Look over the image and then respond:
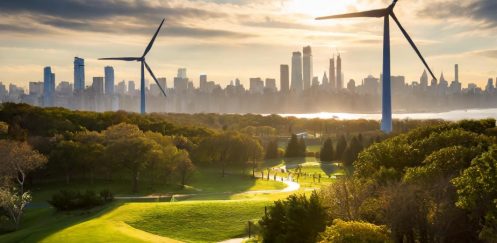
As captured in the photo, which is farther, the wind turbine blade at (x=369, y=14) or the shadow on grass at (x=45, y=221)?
the wind turbine blade at (x=369, y=14)

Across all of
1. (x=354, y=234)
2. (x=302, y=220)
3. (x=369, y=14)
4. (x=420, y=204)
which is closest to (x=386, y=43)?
(x=369, y=14)

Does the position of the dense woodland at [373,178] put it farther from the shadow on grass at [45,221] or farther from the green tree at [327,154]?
the green tree at [327,154]

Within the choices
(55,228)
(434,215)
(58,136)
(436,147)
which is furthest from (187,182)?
(434,215)

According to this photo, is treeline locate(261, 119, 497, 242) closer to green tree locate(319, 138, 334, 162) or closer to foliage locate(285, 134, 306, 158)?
green tree locate(319, 138, 334, 162)

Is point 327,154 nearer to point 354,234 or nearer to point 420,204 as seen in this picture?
point 420,204

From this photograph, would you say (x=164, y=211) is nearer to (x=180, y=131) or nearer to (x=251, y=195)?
(x=251, y=195)

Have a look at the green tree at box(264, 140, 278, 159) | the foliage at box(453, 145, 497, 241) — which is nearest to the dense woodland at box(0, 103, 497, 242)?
the foliage at box(453, 145, 497, 241)

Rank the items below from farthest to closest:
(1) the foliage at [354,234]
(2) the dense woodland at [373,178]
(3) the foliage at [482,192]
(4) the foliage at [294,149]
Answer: (4) the foliage at [294,149] < (2) the dense woodland at [373,178] < (1) the foliage at [354,234] < (3) the foliage at [482,192]

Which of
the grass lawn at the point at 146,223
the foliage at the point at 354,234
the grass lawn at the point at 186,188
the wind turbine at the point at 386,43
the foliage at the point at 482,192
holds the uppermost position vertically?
the wind turbine at the point at 386,43

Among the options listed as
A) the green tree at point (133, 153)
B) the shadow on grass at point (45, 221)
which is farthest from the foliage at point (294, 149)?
the shadow on grass at point (45, 221)
